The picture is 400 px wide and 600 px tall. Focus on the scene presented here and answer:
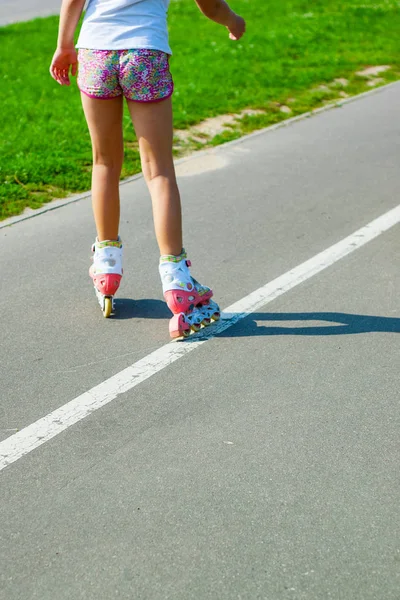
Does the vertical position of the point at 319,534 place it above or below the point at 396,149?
above

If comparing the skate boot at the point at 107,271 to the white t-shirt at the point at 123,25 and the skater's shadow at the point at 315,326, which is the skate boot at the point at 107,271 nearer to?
the skater's shadow at the point at 315,326

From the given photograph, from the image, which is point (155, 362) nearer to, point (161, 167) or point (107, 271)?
point (107, 271)

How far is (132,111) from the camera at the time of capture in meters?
4.68

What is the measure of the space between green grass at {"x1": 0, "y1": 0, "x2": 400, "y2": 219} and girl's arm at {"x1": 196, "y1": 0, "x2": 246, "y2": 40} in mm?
2456

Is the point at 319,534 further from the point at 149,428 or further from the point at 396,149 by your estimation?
the point at 396,149

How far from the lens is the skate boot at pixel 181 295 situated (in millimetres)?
4641

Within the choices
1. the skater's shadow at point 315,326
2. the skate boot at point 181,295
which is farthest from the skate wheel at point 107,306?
the skater's shadow at point 315,326

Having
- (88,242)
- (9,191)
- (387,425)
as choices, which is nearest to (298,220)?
(88,242)

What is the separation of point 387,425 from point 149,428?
3.10 feet

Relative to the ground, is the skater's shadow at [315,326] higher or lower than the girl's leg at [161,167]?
lower

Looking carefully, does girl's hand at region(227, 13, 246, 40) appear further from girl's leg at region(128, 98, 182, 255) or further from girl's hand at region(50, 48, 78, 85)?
girl's hand at region(50, 48, 78, 85)

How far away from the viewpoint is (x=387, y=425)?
3844 mm

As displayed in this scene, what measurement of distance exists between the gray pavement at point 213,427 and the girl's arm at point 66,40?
122 cm

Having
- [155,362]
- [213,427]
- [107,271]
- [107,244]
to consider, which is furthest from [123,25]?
[213,427]
